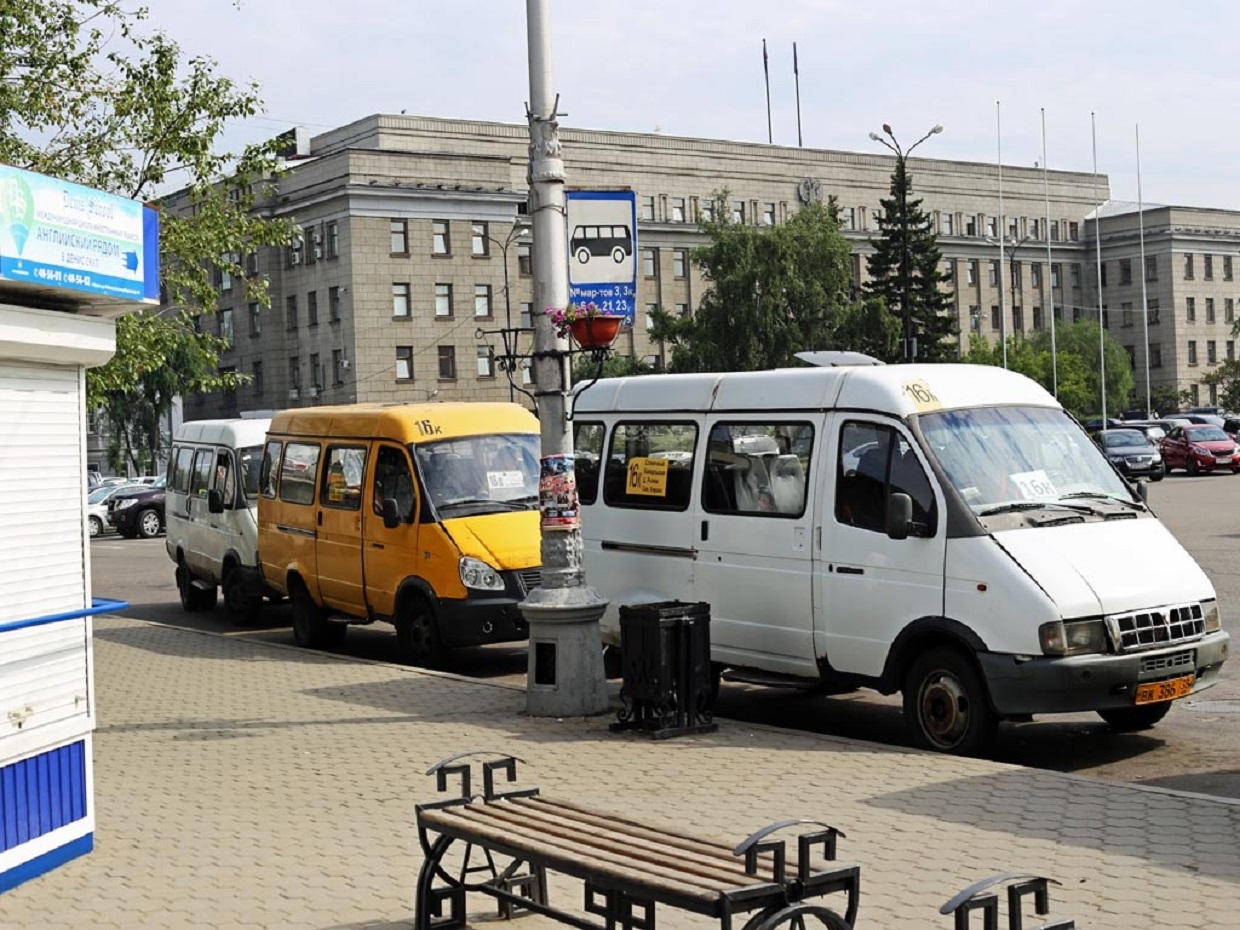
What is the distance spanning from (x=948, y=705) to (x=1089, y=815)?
208cm

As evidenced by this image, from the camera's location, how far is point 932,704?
10609 mm

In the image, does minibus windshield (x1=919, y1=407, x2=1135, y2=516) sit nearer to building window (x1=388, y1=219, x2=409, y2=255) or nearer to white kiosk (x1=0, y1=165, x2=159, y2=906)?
white kiosk (x1=0, y1=165, x2=159, y2=906)

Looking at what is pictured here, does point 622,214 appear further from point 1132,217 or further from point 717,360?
point 1132,217

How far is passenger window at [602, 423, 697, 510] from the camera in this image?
12914mm

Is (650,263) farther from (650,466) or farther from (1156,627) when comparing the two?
(1156,627)

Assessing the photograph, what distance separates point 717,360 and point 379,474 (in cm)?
6636

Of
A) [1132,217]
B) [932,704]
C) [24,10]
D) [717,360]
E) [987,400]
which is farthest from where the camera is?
[1132,217]

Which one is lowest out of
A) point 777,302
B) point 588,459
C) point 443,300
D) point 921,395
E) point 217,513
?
point 217,513

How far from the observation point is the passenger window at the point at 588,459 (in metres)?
13.9

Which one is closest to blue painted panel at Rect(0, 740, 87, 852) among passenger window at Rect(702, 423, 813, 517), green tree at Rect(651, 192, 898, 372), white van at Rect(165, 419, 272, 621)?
passenger window at Rect(702, 423, 813, 517)

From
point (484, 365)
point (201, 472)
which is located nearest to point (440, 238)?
point (484, 365)

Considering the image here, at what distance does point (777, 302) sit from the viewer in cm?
8106

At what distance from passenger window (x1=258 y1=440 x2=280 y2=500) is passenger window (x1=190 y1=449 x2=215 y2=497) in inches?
112

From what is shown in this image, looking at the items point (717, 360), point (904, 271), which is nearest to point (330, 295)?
point (717, 360)
